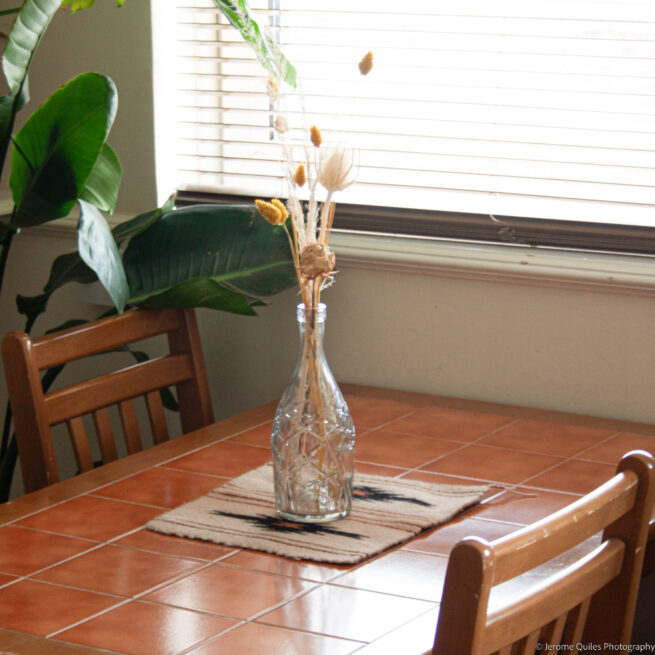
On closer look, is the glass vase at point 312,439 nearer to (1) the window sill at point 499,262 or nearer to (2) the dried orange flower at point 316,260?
(2) the dried orange flower at point 316,260

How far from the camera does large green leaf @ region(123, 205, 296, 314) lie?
2213mm

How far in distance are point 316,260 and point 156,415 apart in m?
0.79

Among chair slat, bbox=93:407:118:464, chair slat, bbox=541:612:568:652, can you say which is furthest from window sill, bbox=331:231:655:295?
chair slat, bbox=541:612:568:652

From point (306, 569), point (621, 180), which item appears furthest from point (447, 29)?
point (306, 569)

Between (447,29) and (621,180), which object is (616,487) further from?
(447,29)

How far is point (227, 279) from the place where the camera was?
2.23 m

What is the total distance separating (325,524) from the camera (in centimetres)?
154

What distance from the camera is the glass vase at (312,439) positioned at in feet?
4.98

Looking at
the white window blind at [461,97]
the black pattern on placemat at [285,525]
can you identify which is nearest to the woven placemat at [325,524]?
the black pattern on placemat at [285,525]

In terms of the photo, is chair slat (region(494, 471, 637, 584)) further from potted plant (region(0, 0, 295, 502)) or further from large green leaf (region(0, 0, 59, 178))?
large green leaf (region(0, 0, 59, 178))

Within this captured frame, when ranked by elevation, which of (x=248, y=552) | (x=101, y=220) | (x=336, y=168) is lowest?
(x=248, y=552)

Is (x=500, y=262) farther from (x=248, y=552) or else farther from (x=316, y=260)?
(x=248, y=552)

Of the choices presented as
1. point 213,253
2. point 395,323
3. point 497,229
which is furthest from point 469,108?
point 213,253

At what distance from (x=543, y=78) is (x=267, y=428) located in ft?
2.84
